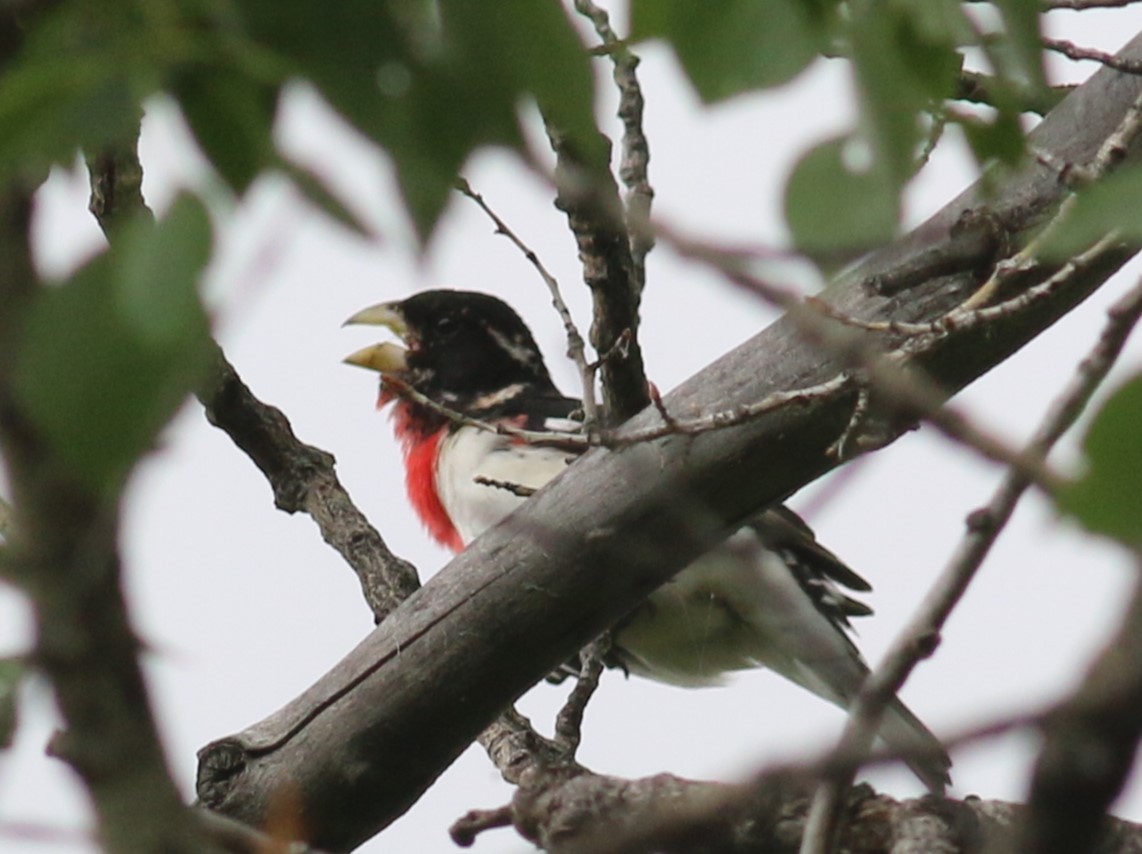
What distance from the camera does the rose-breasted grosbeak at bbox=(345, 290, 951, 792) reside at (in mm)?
5406

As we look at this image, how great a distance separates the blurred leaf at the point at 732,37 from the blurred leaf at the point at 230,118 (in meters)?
0.35

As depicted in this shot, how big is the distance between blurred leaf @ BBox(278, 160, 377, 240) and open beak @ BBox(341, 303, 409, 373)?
4936 millimetres

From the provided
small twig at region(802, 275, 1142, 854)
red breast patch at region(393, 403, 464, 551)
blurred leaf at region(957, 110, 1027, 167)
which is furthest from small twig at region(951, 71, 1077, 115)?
red breast patch at region(393, 403, 464, 551)

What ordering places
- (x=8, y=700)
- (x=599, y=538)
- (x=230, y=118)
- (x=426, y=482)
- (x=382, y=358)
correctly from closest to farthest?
(x=230, y=118) → (x=8, y=700) → (x=599, y=538) → (x=426, y=482) → (x=382, y=358)

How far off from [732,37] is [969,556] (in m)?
0.77

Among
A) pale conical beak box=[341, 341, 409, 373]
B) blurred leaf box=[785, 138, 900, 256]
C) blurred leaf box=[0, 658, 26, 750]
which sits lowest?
blurred leaf box=[785, 138, 900, 256]

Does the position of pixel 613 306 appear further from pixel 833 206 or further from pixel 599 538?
pixel 833 206

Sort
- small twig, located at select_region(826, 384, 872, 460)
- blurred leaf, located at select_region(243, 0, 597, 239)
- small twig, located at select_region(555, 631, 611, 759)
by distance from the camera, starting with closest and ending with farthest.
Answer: blurred leaf, located at select_region(243, 0, 597, 239), small twig, located at select_region(826, 384, 872, 460), small twig, located at select_region(555, 631, 611, 759)

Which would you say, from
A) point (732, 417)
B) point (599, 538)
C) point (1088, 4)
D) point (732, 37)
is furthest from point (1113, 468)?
point (1088, 4)

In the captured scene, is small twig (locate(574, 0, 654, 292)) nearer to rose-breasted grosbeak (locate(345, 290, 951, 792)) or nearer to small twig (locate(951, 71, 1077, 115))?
small twig (locate(951, 71, 1077, 115))

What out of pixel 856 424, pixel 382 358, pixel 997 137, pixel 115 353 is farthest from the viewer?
pixel 382 358

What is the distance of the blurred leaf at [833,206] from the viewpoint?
1495 millimetres

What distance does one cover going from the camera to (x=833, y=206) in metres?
1.54

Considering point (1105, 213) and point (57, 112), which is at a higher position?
point (57, 112)
